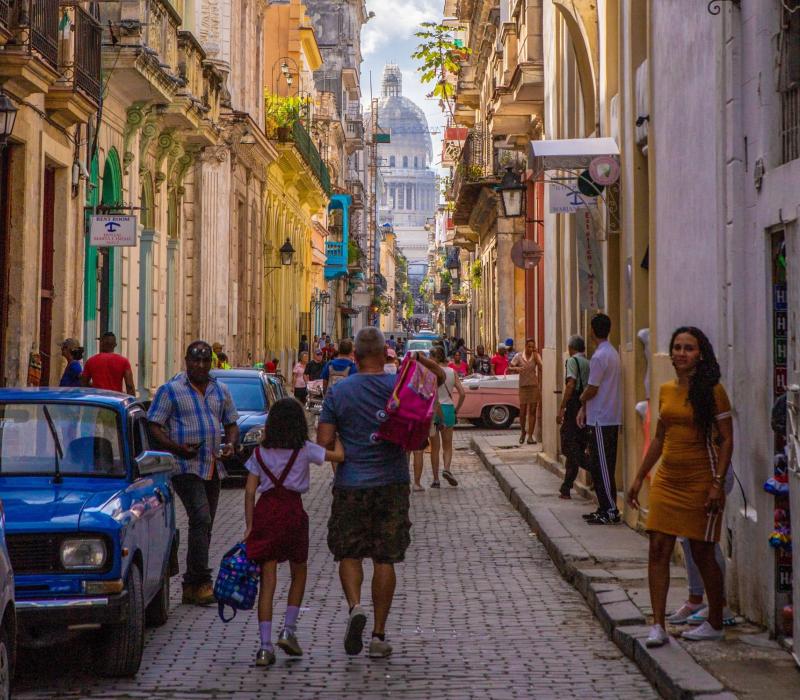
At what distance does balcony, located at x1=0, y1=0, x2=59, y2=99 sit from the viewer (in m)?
16.8

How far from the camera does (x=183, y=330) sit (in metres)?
30.4

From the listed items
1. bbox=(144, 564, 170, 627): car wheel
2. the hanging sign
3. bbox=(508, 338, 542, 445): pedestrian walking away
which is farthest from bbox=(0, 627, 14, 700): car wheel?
bbox=(508, 338, 542, 445): pedestrian walking away

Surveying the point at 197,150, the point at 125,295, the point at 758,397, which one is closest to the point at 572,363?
the point at 758,397

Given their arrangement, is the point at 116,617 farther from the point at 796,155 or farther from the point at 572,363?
the point at 572,363

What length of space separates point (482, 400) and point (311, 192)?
23.2 metres

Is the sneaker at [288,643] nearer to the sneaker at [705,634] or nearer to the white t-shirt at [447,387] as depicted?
the sneaker at [705,634]

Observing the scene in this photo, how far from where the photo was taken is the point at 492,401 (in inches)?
1237

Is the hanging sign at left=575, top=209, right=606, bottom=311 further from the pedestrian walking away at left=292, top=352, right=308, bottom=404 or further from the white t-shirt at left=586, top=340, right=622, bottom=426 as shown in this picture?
the pedestrian walking away at left=292, top=352, right=308, bottom=404

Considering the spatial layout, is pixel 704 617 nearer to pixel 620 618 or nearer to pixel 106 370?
pixel 620 618

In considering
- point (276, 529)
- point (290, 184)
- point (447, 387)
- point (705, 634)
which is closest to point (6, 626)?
point (276, 529)

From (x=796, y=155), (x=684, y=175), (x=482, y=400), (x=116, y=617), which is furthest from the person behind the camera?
(x=482, y=400)

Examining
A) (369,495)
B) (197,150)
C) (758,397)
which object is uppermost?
(197,150)

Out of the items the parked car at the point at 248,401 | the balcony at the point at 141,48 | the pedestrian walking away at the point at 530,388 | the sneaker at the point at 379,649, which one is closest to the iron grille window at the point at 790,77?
the sneaker at the point at 379,649

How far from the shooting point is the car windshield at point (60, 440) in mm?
8047
